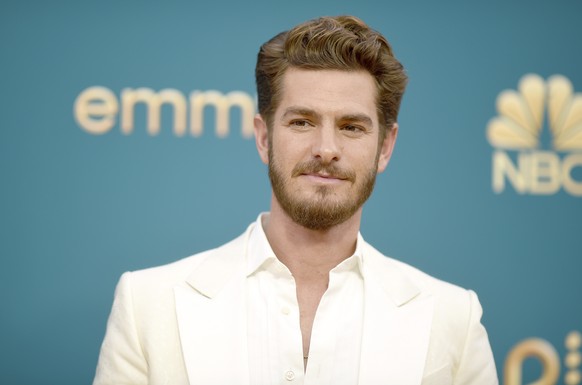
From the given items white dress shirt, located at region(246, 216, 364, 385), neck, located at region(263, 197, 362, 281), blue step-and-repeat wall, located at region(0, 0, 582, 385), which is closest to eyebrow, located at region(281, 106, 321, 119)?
neck, located at region(263, 197, 362, 281)

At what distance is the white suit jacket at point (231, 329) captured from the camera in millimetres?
2025

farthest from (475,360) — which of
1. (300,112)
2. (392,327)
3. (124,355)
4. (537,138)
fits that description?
(537,138)

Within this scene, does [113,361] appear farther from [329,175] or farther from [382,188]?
[382,188]

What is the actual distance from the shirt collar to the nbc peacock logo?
0.94 m

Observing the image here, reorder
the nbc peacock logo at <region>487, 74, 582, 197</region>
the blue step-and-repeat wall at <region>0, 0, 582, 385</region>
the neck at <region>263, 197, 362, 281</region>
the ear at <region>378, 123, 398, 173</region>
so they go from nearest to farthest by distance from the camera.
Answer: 1. the neck at <region>263, 197, 362, 281</region>
2. the ear at <region>378, 123, 398, 173</region>
3. the blue step-and-repeat wall at <region>0, 0, 582, 385</region>
4. the nbc peacock logo at <region>487, 74, 582, 197</region>

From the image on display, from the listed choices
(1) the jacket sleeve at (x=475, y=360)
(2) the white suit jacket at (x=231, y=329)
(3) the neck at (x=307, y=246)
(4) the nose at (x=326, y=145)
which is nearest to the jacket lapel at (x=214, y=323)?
(2) the white suit jacket at (x=231, y=329)

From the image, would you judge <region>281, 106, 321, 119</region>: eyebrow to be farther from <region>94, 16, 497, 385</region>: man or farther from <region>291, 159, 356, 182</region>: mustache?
<region>291, 159, 356, 182</region>: mustache

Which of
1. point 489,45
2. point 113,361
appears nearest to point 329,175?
point 113,361

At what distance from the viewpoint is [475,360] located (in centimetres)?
219

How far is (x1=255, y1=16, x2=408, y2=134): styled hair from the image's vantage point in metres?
2.18

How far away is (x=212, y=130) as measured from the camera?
109 inches

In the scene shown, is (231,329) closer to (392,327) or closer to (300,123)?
(392,327)

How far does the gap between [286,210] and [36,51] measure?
45.1 inches

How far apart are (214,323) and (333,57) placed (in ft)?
2.66
